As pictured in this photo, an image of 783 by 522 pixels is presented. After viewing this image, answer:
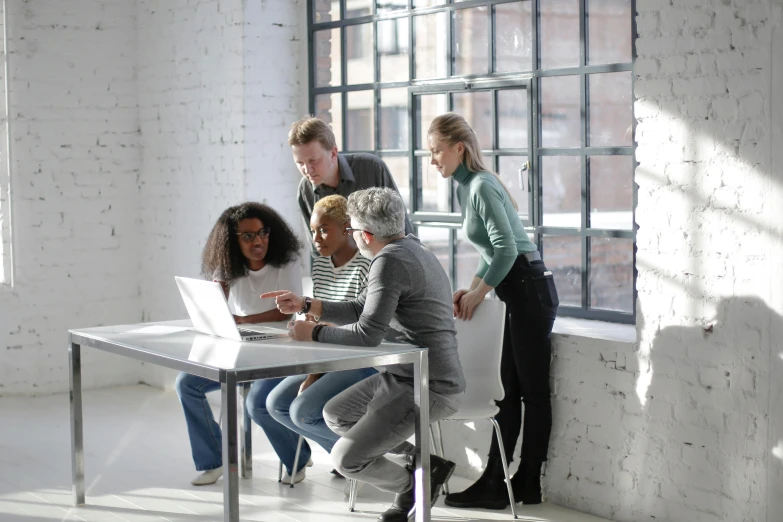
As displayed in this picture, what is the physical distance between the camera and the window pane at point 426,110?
5415mm

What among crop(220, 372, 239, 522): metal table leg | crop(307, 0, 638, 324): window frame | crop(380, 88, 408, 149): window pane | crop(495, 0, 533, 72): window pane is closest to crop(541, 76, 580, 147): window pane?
crop(307, 0, 638, 324): window frame

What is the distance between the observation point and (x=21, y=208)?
6816mm

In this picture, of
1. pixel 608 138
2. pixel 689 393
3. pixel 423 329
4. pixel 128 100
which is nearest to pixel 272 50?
pixel 128 100

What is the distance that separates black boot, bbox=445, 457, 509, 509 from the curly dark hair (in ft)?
3.94

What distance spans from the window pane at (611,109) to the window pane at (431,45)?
92 cm

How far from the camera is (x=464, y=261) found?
5.36 m

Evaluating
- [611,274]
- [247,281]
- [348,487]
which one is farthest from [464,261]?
[348,487]

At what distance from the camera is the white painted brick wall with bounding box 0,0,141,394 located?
6.80 m

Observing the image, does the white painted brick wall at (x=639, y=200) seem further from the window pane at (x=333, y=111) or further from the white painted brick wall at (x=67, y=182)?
the window pane at (x=333, y=111)

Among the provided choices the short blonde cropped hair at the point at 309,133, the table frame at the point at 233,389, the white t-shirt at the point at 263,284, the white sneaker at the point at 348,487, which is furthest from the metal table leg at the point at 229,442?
the short blonde cropped hair at the point at 309,133

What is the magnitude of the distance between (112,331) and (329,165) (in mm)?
1128

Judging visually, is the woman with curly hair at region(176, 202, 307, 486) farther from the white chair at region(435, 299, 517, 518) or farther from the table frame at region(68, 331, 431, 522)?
the white chair at region(435, 299, 517, 518)

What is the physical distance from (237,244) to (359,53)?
167 centimetres

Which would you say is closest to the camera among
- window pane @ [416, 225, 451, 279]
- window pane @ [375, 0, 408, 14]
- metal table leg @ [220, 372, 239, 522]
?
metal table leg @ [220, 372, 239, 522]
